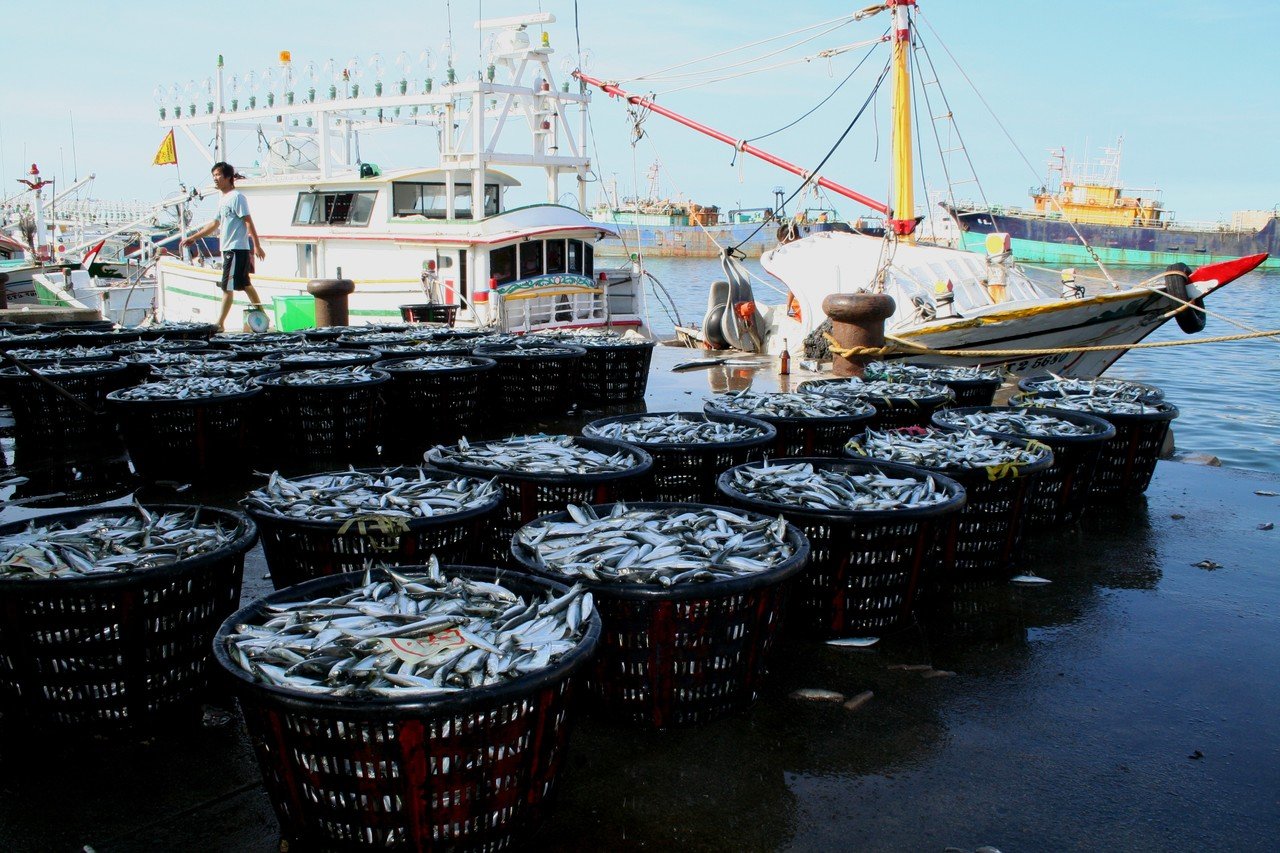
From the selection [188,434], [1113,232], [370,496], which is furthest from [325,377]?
[1113,232]

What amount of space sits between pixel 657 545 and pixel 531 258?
1420cm

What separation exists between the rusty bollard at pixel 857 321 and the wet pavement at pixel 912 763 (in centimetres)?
864

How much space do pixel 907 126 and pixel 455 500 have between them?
16.4 meters

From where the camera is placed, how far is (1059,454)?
19.1ft

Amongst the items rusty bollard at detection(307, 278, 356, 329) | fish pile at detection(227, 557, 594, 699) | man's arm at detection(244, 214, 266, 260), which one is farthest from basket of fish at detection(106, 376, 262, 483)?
rusty bollard at detection(307, 278, 356, 329)

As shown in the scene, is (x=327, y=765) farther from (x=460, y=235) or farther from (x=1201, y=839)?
(x=460, y=235)

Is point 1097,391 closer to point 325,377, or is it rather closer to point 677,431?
point 677,431

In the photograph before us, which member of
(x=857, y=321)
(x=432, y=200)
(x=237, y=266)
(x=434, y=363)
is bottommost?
(x=434, y=363)

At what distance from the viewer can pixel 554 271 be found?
17531 mm

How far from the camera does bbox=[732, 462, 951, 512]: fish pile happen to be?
13.9 feet

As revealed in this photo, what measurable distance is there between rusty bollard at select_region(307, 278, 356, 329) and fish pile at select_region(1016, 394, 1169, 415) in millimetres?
10906

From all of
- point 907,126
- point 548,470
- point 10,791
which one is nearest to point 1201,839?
point 548,470

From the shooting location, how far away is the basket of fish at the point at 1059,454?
582cm

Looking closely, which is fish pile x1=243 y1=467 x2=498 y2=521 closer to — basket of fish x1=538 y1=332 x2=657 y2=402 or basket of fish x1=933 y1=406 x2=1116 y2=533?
basket of fish x1=933 y1=406 x2=1116 y2=533
